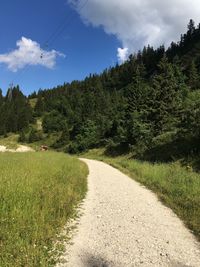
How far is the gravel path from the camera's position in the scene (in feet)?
20.2

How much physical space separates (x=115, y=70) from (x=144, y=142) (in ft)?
457

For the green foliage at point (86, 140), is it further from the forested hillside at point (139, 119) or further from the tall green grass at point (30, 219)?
the tall green grass at point (30, 219)

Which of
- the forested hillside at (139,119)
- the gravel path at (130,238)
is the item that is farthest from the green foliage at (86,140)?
the gravel path at (130,238)

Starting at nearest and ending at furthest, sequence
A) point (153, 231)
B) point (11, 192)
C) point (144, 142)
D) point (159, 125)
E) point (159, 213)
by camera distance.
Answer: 1. point (153, 231)
2. point (11, 192)
3. point (159, 213)
4. point (144, 142)
5. point (159, 125)

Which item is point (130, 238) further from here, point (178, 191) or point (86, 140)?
point (86, 140)

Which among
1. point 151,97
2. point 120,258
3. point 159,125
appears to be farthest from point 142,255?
point 151,97

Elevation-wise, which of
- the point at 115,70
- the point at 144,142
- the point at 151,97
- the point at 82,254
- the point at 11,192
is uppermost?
the point at 115,70

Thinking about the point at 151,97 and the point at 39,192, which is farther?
the point at 151,97

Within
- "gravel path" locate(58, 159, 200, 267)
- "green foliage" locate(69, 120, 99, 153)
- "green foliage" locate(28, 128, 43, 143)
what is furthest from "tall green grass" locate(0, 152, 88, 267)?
"green foliage" locate(28, 128, 43, 143)

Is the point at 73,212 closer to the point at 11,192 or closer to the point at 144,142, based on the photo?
the point at 11,192

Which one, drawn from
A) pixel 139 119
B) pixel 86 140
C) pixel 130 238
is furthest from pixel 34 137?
pixel 130 238

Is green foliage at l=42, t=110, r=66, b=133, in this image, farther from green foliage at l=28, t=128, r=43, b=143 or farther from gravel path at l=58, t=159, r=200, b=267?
gravel path at l=58, t=159, r=200, b=267

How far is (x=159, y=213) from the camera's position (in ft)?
32.7

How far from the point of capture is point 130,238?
291 inches
